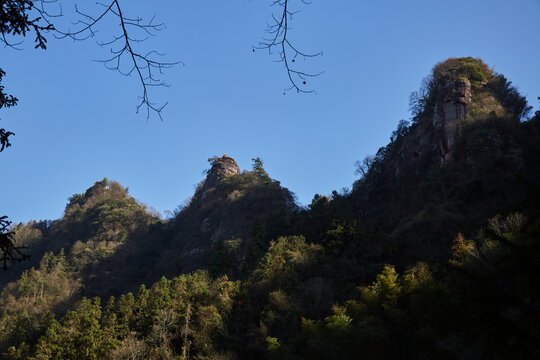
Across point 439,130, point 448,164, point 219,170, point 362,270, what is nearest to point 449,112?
point 439,130

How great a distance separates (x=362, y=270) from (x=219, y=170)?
4848cm

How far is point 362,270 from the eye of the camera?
29906mm

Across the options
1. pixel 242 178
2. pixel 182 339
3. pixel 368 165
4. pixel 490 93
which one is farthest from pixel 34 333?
pixel 490 93

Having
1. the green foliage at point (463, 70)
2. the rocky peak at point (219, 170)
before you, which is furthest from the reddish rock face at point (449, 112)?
the rocky peak at point (219, 170)

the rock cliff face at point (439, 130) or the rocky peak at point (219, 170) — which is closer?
the rock cliff face at point (439, 130)

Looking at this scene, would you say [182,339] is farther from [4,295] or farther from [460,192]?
[4,295]

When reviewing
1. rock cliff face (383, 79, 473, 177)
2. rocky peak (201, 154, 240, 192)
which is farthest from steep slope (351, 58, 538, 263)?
rocky peak (201, 154, 240, 192)

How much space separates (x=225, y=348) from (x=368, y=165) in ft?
128

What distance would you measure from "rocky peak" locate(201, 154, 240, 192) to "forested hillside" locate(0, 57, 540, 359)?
7022mm

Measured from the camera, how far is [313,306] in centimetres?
2794

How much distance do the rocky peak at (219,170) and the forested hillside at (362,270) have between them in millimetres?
7022

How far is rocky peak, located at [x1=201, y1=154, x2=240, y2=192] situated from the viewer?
73062mm

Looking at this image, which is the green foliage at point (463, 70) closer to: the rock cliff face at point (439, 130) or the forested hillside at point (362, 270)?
the forested hillside at point (362, 270)

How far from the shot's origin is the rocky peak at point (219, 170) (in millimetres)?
73062
